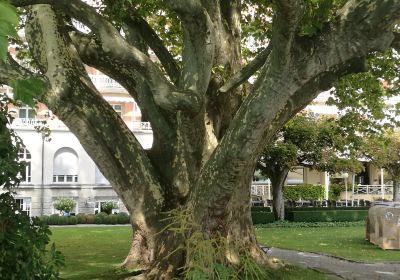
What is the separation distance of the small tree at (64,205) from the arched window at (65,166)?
3.41m

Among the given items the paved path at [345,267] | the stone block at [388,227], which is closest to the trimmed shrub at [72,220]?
the paved path at [345,267]

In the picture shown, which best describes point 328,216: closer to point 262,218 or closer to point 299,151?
point 262,218

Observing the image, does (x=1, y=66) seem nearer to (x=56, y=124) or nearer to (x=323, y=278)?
(x=323, y=278)

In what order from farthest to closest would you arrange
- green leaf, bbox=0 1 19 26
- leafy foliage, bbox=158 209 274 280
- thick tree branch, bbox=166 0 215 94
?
thick tree branch, bbox=166 0 215 94
leafy foliage, bbox=158 209 274 280
green leaf, bbox=0 1 19 26

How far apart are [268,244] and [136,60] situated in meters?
11.4

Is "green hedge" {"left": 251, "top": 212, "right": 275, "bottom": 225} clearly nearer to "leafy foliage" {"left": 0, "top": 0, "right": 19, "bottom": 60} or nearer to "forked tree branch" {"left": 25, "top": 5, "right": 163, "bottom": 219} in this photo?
"forked tree branch" {"left": 25, "top": 5, "right": 163, "bottom": 219}

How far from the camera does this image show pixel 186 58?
8555mm

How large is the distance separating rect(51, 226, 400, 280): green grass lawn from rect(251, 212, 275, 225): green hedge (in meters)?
5.71

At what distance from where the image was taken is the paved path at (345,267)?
10.9m

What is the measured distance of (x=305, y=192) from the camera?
46125mm

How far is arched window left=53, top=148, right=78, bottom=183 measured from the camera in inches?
1617


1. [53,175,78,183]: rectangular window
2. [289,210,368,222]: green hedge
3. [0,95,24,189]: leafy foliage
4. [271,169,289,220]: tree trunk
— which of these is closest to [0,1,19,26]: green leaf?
[0,95,24,189]: leafy foliage

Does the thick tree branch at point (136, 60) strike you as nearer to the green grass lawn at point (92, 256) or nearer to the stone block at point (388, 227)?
the green grass lawn at point (92, 256)

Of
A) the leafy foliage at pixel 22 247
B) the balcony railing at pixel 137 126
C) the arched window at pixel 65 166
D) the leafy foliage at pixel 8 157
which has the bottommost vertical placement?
the leafy foliage at pixel 22 247
